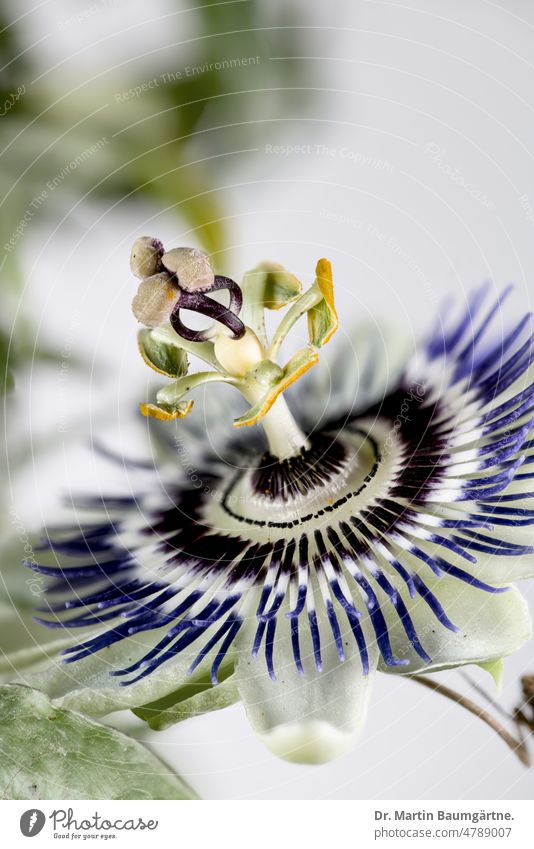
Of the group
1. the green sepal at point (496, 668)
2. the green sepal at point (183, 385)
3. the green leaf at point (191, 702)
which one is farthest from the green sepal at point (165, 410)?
the green sepal at point (496, 668)

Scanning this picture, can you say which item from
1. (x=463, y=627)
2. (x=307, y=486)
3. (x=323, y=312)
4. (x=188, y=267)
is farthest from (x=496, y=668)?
(x=188, y=267)

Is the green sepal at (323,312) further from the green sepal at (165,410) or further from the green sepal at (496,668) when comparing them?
the green sepal at (496,668)

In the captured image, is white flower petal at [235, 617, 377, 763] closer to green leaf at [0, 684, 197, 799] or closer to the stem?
green leaf at [0, 684, 197, 799]

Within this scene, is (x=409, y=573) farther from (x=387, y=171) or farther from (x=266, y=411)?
(x=387, y=171)

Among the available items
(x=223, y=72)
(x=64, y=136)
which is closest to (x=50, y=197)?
(x=64, y=136)

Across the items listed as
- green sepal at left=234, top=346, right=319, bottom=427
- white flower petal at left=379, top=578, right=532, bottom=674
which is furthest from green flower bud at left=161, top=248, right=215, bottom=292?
white flower petal at left=379, top=578, right=532, bottom=674
